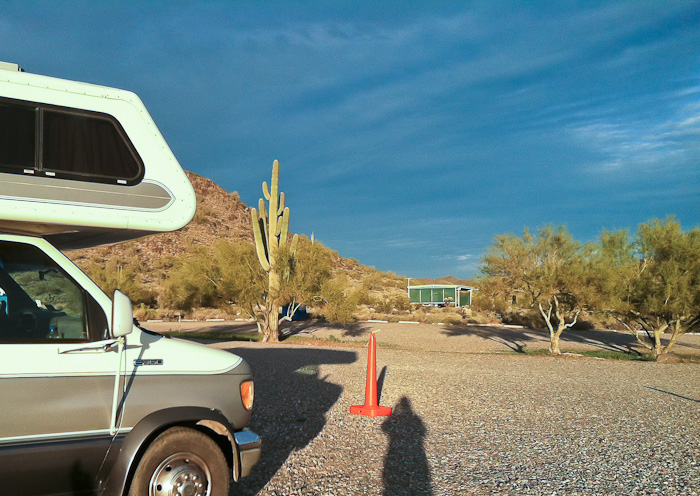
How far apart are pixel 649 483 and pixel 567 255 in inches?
634

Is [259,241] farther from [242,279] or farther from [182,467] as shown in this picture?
[182,467]

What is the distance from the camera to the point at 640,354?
71.2 feet

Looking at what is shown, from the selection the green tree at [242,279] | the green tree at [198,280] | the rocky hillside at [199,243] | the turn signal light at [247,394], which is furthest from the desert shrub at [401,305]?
the turn signal light at [247,394]

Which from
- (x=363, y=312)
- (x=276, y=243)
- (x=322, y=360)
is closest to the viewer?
(x=322, y=360)

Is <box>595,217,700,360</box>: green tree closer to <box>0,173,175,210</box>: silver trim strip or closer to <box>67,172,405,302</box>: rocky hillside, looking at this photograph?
<box>0,173,175,210</box>: silver trim strip

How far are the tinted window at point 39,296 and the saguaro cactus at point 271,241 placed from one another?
20.2m

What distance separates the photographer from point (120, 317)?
11.9 feet

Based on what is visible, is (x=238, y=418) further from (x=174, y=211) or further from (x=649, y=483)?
(x=649, y=483)

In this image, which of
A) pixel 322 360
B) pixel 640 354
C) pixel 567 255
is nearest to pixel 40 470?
pixel 322 360

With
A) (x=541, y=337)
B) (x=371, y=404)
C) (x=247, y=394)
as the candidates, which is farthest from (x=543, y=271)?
(x=247, y=394)

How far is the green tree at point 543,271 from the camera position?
2028 centimetres

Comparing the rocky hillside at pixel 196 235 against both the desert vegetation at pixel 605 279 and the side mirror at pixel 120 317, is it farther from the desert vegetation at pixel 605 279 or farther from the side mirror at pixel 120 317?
the side mirror at pixel 120 317

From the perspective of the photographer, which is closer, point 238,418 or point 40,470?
point 40,470

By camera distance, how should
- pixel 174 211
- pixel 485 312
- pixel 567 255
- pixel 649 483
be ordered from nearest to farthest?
1. pixel 174 211
2. pixel 649 483
3. pixel 567 255
4. pixel 485 312
